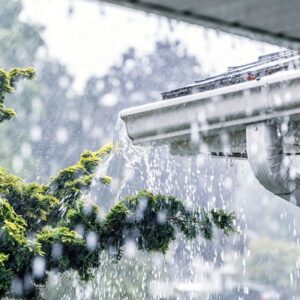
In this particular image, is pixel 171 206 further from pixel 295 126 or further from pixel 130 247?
pixel 295 126

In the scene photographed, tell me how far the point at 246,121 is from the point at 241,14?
3407 mm

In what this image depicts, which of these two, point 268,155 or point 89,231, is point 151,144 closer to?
point 268,155

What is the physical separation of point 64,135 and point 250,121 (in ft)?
66.7

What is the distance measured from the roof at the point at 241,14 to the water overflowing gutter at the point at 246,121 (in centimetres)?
290

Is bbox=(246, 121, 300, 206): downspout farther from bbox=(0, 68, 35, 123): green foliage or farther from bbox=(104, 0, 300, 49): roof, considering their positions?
bbox=(0, 68, 35, 123): green foliage

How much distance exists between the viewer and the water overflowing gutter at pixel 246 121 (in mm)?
5031

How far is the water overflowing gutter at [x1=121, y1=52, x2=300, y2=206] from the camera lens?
16.5 ft

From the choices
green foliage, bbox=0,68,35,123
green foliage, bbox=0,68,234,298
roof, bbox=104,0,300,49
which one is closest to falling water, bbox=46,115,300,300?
green foliage, bbox=0,68,35,123

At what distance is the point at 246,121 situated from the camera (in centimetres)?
525

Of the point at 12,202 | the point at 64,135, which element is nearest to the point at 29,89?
the point at 64,135

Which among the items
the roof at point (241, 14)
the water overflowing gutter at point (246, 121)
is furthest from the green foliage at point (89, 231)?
the roof at point (241, 14)

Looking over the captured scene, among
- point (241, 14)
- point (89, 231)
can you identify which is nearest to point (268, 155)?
point (241, 14)

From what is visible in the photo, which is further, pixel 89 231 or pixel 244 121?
pixel 89 231

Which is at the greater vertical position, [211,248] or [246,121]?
[211,248]
